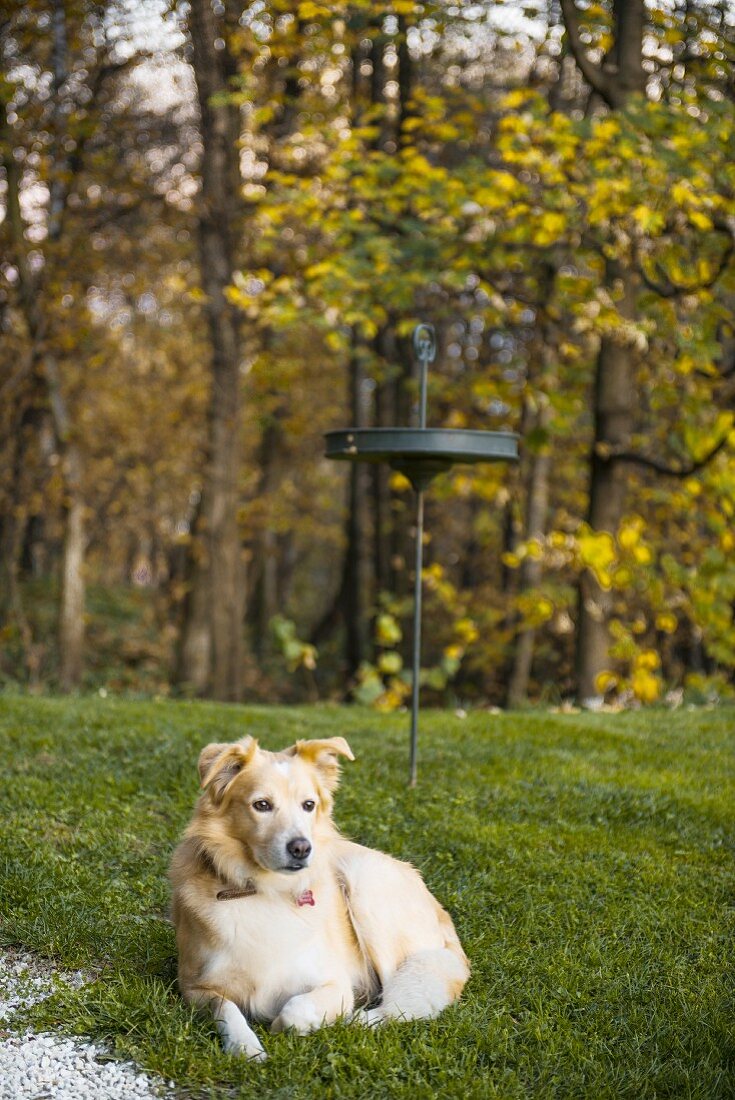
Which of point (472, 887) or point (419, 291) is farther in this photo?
point (419, 291)

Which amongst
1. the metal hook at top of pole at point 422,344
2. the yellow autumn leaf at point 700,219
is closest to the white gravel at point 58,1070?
the metal hook at top of pole at point 422,344

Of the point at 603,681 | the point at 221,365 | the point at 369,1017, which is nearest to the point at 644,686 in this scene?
the point at 603,681

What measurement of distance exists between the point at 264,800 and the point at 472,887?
197 centimetres

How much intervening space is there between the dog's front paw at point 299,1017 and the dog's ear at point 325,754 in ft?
2.34

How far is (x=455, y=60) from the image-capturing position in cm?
1574

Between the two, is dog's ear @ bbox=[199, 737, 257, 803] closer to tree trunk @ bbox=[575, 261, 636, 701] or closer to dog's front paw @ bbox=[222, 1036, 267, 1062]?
dog's front paw @ bbox=[222, 1036, 267, 1062]

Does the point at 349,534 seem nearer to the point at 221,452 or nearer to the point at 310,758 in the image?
the point at 221,452

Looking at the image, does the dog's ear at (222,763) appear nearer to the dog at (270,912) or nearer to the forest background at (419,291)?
the dog at (270,912)

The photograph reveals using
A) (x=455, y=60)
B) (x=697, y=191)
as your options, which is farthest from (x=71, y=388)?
(x=697, y=191)

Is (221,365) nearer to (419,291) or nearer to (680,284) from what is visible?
(419,291)

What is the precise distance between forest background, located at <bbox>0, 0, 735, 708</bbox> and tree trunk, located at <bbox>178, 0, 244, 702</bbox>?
34mm

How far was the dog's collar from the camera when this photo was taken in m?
3.80

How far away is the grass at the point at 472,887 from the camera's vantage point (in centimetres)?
371

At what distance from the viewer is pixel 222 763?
380 centimetres
